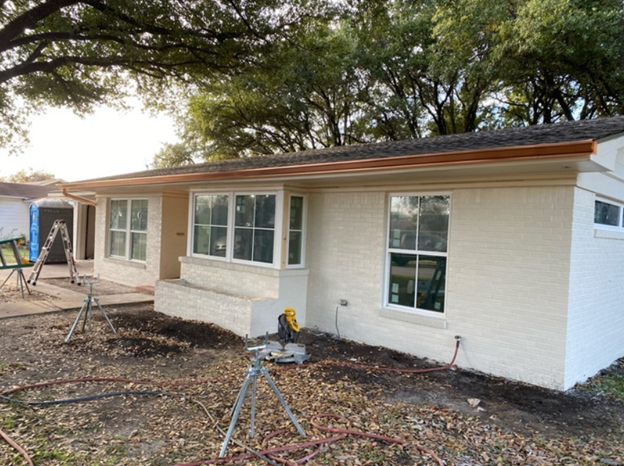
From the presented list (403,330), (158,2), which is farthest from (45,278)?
(403,330)

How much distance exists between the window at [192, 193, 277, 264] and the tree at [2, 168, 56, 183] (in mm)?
62492

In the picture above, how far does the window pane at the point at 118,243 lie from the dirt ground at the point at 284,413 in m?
5.66

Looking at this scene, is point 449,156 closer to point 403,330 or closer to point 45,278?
point 403,330

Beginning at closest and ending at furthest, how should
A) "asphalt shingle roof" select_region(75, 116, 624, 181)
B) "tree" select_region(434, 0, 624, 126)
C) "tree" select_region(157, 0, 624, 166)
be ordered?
1. "asphalt shingle roof" select_region(75, 116, 624, 181)
2. "tree" select_region(157, 0, 624, 166)
3. "tree" select_region(434, 0, 624, 126)

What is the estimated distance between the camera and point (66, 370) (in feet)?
16.1

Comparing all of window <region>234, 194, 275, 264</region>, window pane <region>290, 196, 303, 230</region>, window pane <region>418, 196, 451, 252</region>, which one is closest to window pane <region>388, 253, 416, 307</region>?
window pane <region>418, 196, 451, 252</region>

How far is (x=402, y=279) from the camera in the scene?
6168 mm

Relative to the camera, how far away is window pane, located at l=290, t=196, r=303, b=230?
712 cm

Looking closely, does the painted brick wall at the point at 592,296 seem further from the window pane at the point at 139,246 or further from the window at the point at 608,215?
the window pane at the point at 139,246

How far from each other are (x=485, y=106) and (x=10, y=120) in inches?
692

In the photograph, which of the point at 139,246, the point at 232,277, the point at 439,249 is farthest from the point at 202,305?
the point at 139,246

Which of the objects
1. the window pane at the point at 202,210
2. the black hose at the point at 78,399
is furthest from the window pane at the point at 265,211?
the black hose at the point at 78,399

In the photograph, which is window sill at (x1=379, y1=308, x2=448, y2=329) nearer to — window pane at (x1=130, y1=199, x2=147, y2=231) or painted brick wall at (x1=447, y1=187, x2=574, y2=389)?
painted brick wall at (x1=447, y1=187, x2=574, y2=389)

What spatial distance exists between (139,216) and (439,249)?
328 inches
